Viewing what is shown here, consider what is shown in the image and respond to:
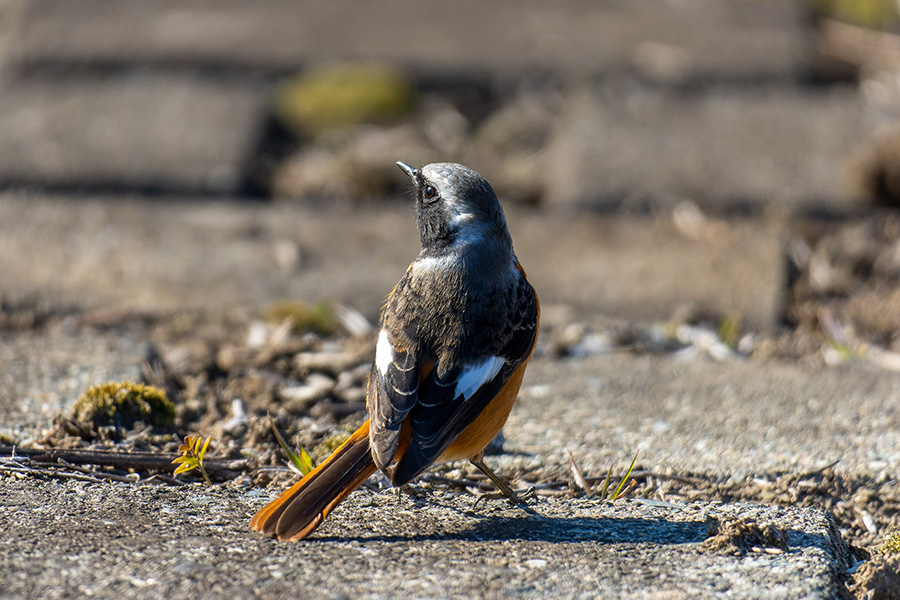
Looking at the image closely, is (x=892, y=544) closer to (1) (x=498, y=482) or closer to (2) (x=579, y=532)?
(2) (x=579, y=532)

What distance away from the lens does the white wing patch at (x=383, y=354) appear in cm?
300

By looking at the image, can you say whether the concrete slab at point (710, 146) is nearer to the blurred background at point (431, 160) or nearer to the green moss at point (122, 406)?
the blurred background at point (431, 160)

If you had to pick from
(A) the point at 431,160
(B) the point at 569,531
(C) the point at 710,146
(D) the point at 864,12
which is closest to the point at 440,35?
(A) the point at 431,160

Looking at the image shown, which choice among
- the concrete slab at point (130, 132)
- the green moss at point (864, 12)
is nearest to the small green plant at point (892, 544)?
the concrete slab at point (130, 132)

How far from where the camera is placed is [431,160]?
6.00m

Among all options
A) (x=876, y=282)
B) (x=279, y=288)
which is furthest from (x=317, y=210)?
(x=876, y=282)

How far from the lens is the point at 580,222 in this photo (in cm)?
554

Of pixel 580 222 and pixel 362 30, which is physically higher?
pixel 362 30

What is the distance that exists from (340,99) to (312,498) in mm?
4333

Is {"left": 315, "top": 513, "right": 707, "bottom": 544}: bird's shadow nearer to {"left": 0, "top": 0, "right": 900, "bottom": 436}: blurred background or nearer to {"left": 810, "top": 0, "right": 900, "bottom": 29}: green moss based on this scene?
{"left": 0, "top": 0, "right": 900, "bottom": 436}: blurred background

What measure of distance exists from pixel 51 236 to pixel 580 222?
2786 mm

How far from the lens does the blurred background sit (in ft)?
Answer: 15.1

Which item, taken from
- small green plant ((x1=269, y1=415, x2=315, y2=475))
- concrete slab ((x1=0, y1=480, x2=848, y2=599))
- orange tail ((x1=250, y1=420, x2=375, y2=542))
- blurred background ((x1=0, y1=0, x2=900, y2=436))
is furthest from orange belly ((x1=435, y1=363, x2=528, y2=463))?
blurred background ((x1=0, y1=0, x2=900, y2=436))

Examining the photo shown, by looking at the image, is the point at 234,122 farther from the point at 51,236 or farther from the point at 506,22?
the point at 506,22
